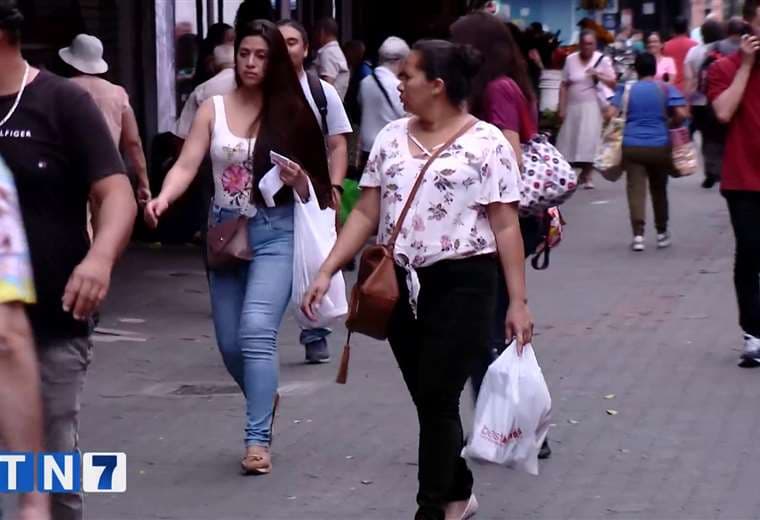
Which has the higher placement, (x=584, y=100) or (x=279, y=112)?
(x=279, y=112)

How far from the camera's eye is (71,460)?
4.62 m

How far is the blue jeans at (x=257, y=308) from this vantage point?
6828 millimetres

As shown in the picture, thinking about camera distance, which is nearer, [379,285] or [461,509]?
[379,285]

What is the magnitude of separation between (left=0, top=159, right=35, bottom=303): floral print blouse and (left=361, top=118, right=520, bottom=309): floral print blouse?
1.71 m

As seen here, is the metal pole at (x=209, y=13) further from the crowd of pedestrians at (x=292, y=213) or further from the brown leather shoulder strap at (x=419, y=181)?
the brown leather shoulder strap at (x=419, y=181)

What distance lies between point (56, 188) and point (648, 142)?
9.95 metres

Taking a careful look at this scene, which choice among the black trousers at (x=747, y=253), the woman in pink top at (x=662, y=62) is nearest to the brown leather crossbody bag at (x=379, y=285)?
the black trousers at (x=747, y=253)

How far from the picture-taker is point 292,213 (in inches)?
277

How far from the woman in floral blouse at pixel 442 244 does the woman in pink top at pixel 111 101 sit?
3.92m

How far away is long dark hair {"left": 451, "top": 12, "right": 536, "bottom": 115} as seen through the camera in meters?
6.73

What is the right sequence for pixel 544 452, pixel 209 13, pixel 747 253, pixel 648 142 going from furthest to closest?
pixel 209 13 < pixel 648 142 < pixel 747 253 < pixel 544 452

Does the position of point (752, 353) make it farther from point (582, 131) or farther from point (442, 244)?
point (582, 131)

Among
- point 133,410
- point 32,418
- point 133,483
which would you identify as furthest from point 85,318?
point 133,410

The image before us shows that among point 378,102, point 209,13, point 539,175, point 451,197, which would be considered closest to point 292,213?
point 539,175
